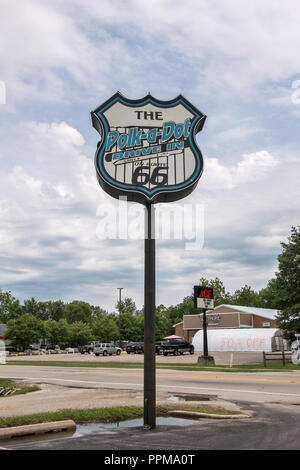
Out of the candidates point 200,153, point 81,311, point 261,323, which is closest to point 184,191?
point 200,153

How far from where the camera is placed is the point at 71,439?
26.8 ft

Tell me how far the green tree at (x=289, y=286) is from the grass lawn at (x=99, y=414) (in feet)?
96.6

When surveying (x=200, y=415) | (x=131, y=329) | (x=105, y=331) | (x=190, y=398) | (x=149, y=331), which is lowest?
(x=190, y=398)

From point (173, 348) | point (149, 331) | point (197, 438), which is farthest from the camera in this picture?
point (173, 348)

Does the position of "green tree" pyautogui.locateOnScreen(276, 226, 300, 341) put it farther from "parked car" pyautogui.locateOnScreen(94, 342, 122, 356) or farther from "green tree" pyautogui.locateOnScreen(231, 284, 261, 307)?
"green tree" pyautogui.locateOnScreen(231, 284, 261, 307)

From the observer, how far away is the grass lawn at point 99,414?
994 cm

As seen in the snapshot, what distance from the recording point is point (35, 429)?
8.74 metres

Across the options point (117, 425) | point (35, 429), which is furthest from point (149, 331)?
point (35, 429)

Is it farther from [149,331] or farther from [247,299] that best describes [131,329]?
[149,331]

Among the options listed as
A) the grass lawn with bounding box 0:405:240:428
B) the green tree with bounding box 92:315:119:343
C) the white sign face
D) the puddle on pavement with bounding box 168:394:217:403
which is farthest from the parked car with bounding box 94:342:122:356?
the green tree with bounding box 92:315:119:343

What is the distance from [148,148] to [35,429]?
6.53 metres
